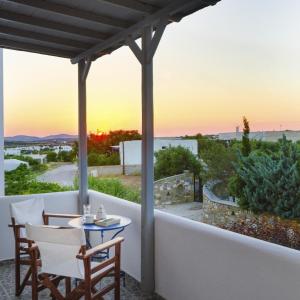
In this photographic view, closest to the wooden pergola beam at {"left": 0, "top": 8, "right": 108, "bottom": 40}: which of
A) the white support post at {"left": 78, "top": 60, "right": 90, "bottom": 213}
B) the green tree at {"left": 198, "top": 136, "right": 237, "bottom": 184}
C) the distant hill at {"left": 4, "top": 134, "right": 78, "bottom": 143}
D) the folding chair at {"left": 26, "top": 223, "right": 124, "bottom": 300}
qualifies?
the white support post at {"left": 78, "top": 60, "right": 90, "bottom": 213}

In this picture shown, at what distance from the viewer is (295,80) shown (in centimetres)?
454

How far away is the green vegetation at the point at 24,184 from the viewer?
6.86 metres

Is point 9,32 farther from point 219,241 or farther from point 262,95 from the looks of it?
point 262,95

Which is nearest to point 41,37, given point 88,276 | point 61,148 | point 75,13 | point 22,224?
point 75,13

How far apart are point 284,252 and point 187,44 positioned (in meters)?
4.71

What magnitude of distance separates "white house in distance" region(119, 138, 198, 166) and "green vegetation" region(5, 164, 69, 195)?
1624mm

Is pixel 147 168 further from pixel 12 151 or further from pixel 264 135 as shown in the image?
pixel 12 151

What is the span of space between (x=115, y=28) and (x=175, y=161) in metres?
2.67

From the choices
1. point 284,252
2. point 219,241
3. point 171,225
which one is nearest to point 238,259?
point 219,241

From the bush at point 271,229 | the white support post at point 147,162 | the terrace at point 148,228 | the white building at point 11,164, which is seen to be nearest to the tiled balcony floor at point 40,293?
the terrace at point 148,228

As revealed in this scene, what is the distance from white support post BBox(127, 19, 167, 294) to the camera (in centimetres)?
338

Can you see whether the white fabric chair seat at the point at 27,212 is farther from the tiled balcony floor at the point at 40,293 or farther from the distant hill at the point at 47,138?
the distant hill at the point at 47,138

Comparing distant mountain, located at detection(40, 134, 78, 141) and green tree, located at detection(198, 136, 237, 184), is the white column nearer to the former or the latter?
green tree, located at detection(198, 136, 237, 184)

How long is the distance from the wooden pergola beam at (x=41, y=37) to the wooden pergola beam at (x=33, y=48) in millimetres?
244
